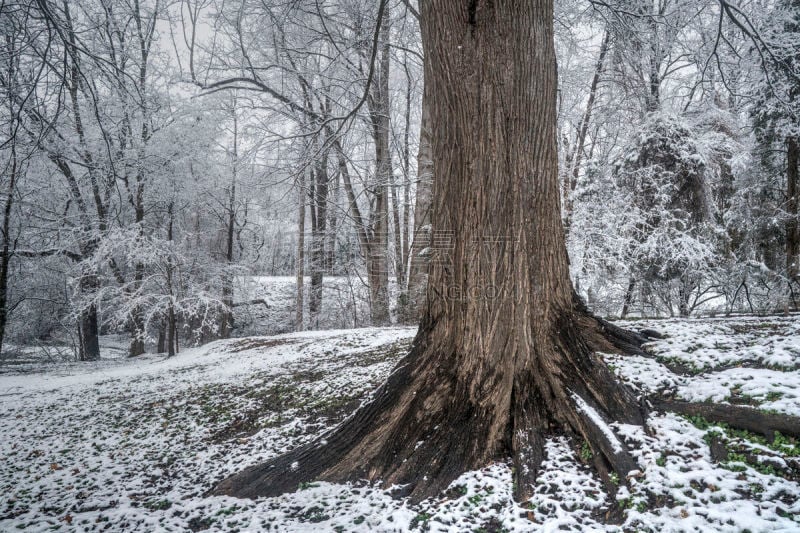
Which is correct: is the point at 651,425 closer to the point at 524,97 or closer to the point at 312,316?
the point at 524,97

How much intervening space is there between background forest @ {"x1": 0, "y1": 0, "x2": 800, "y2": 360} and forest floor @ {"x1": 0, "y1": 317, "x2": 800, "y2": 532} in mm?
2948

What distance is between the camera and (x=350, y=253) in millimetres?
12367

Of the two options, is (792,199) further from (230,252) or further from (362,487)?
(230,252)

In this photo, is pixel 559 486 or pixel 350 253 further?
pixel 350 253

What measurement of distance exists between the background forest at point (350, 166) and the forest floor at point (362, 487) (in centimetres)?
295

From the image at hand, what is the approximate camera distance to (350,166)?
11094 mm

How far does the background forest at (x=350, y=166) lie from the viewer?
22.0 ft

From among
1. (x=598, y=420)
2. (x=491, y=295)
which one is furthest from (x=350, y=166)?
(x=598, y=420)

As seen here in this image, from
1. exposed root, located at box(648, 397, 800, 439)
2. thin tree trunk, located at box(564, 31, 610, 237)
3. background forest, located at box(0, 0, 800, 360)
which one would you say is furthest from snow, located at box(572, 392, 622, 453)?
thin tree trunk, located at box(564, 31, 610, 237)

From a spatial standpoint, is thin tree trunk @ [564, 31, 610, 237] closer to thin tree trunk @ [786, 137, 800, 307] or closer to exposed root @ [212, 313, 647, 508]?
thin tree trunk @ [786, 137, 800, 307]

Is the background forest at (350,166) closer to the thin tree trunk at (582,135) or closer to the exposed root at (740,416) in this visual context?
the thin tree trunk at (582,135)

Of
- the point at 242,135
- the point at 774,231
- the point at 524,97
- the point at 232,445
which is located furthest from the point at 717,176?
the point at 242,135

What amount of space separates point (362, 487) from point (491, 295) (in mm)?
1312

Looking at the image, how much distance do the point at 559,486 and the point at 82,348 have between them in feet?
54.3
